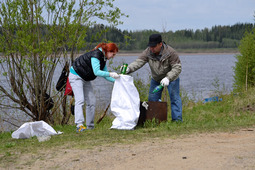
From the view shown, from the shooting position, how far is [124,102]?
6750mm

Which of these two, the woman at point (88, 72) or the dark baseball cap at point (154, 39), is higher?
the dark baseball cap at point (154, 39)

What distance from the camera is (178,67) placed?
6809 millimetres

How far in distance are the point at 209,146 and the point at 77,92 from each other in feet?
9.17

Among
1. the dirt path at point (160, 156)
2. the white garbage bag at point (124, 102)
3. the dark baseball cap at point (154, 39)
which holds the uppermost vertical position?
the dark baseball cap at point (154, 39)

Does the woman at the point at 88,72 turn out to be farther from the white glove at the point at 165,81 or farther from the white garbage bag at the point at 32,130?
the white glove at the point at 165,81

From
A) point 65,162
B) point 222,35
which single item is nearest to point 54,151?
point 65,162

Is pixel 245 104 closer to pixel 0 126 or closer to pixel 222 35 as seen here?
pixel 0 126

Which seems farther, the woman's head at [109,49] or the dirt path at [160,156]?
the woman's head at [109,49]

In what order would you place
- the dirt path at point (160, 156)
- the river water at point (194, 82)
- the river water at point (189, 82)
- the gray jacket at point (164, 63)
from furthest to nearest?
the river water at point (194, 82)
the river water at point (189, 82)
the gray jacket at point (164, 63)
the dirt path at point (160, 156)

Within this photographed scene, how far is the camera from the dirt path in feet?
13.4

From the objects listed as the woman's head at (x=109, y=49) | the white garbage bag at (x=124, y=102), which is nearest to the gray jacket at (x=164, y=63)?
the white garbage bag at (x=124, y=102)

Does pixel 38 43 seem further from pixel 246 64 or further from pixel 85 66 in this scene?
pixel 246 64

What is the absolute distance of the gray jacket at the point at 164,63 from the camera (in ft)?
22.2

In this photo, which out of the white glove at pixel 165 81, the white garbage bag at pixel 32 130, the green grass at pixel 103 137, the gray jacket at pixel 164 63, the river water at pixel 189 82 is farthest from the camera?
the river water at pixel 189 82
